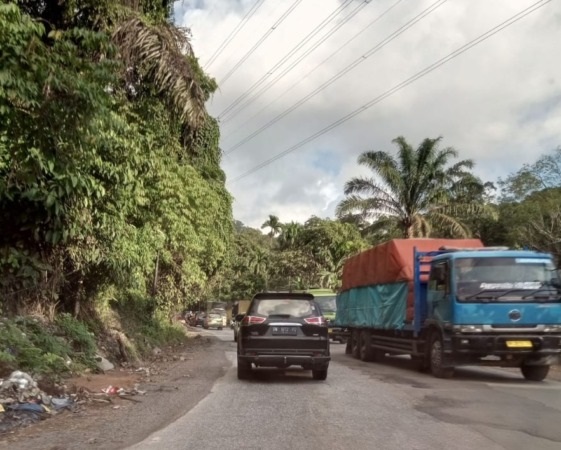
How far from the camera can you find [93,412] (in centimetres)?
950

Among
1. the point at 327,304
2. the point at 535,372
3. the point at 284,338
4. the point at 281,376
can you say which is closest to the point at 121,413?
the point at 284,338

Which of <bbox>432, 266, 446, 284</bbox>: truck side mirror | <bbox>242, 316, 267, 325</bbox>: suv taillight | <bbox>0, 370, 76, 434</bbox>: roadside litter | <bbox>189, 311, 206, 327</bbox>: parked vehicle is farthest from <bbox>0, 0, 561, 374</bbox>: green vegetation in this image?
<bbox>189, 311, 206, 327</bbox>: parked vehicle

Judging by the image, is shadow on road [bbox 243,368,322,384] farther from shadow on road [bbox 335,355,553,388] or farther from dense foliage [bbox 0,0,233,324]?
dense foliage [bbox 0,0,233,324]

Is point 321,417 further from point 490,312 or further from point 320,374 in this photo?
point 490,312

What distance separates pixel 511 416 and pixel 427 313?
570 centimetres

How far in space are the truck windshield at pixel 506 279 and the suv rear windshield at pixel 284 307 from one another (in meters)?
3.05

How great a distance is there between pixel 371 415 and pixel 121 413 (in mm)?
3587

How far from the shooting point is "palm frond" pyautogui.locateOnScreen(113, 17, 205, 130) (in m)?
12.6

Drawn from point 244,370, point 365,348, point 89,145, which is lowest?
point 244,370

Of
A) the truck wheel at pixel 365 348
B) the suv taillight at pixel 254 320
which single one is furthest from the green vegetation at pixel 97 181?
the truck wheel at pixel 365 348

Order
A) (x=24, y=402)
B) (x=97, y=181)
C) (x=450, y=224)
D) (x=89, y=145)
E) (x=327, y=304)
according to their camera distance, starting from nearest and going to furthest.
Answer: (x=24, y=402) < (x=89, y=145) < (x=97, y=181) < (x=327, y=304) < (x=450, y=224)

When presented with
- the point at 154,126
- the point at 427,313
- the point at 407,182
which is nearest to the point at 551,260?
the point at 427,313

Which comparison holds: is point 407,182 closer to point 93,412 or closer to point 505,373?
point 505,373

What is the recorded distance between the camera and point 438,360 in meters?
13.9
